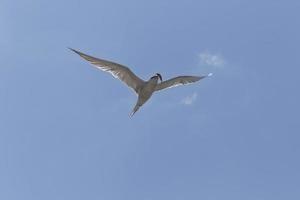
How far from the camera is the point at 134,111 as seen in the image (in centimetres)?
4809

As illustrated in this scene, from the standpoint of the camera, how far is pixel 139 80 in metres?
49.5

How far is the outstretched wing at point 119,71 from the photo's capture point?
45.8 m

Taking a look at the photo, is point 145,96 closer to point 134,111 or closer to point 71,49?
point 134,111

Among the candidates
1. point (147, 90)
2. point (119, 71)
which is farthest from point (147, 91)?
point (119, 71)

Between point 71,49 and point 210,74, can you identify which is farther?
point 210,74

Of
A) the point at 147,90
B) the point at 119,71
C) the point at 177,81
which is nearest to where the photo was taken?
the point at 119,71

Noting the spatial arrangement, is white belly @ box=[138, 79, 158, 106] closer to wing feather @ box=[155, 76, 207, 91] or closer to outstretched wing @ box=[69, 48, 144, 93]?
outstretched wing @ box=[69, 48, 144, 93]

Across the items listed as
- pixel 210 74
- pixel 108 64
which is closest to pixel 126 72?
pixel 108 64

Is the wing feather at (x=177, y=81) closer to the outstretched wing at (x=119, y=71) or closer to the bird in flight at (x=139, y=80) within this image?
the bird in flight at (x=139, y=80)

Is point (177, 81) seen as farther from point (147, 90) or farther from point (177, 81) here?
point (147, 90)

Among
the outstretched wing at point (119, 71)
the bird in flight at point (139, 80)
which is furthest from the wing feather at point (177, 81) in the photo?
the outstretched wing at point (119, 71)

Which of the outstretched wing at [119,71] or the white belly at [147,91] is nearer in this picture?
the outstretched wing at [119,71]

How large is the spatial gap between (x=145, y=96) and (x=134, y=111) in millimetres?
1970

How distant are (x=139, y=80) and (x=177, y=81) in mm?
3590
